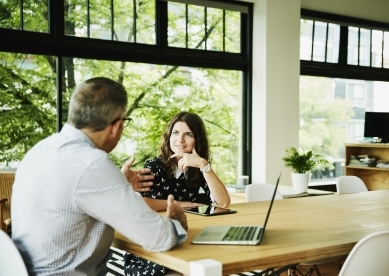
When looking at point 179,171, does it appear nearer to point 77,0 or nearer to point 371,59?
point 77,0

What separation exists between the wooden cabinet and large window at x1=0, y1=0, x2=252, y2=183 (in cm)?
145

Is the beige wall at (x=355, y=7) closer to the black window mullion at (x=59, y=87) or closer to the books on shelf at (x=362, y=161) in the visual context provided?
the books on shelf at (x=362, y=161)

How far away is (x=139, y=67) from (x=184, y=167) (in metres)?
2.71

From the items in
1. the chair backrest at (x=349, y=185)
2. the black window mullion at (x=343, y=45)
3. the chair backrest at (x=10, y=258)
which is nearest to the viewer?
the chair backrest at (x=10, y=258)

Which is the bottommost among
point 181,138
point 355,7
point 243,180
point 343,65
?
point 243,180

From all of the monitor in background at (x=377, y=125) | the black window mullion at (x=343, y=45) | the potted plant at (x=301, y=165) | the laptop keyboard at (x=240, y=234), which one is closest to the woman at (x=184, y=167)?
the laptop keyboard at (x=240, y=234)

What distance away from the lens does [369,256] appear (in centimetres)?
194

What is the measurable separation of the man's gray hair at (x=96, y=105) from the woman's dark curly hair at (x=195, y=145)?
1193 millimetres

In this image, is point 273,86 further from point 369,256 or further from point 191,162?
point 369,256

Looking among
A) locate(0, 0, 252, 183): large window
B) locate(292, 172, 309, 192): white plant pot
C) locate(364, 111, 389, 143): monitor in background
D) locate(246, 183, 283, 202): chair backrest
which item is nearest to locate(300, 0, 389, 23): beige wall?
locate(0, 0, 252, 183): large window

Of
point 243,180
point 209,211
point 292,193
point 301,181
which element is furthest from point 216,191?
point 243,180

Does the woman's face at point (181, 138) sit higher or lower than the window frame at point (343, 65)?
lower

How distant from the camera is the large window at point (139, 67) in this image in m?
4.75

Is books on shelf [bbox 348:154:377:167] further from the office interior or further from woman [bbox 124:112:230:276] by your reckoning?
woman [bbox 124:112:230:276]
